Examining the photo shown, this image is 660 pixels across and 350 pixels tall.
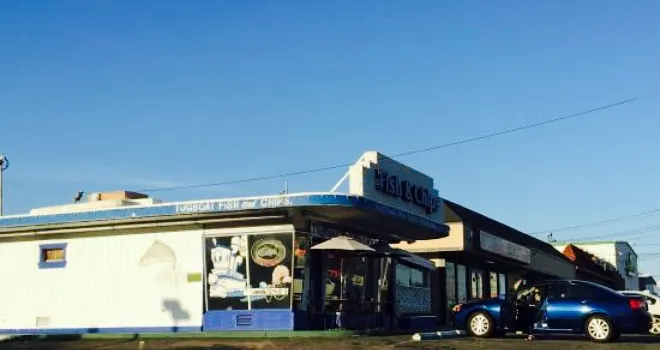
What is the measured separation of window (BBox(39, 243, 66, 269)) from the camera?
23062 millimetres

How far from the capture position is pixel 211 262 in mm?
20812

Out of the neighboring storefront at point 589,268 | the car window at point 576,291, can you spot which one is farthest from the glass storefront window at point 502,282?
the car window at point 576,291

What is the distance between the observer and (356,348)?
1652 cm

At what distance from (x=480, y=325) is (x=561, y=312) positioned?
2031mm

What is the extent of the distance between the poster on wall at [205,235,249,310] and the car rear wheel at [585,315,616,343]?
853 cm

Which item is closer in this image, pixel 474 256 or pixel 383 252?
pixel 383 252

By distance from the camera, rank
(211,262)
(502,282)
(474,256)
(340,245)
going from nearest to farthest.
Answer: (340,245) → (211,262) → (474,256) → (502,282)

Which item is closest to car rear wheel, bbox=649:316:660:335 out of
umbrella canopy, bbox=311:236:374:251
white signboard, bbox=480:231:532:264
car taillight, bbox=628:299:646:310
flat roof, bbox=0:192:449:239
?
car taillight, bbox=628:299:646:310

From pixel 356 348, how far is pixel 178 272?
22.1 feet

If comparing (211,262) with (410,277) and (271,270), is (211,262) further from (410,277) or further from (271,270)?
(410,277)

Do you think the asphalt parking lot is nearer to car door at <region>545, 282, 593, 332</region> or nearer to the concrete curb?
the concrete curb

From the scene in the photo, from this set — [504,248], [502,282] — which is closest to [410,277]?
[504,248]

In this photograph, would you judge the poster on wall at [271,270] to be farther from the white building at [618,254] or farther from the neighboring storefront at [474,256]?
the white building at [618,254]

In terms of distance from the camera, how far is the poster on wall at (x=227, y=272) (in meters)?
20.3
